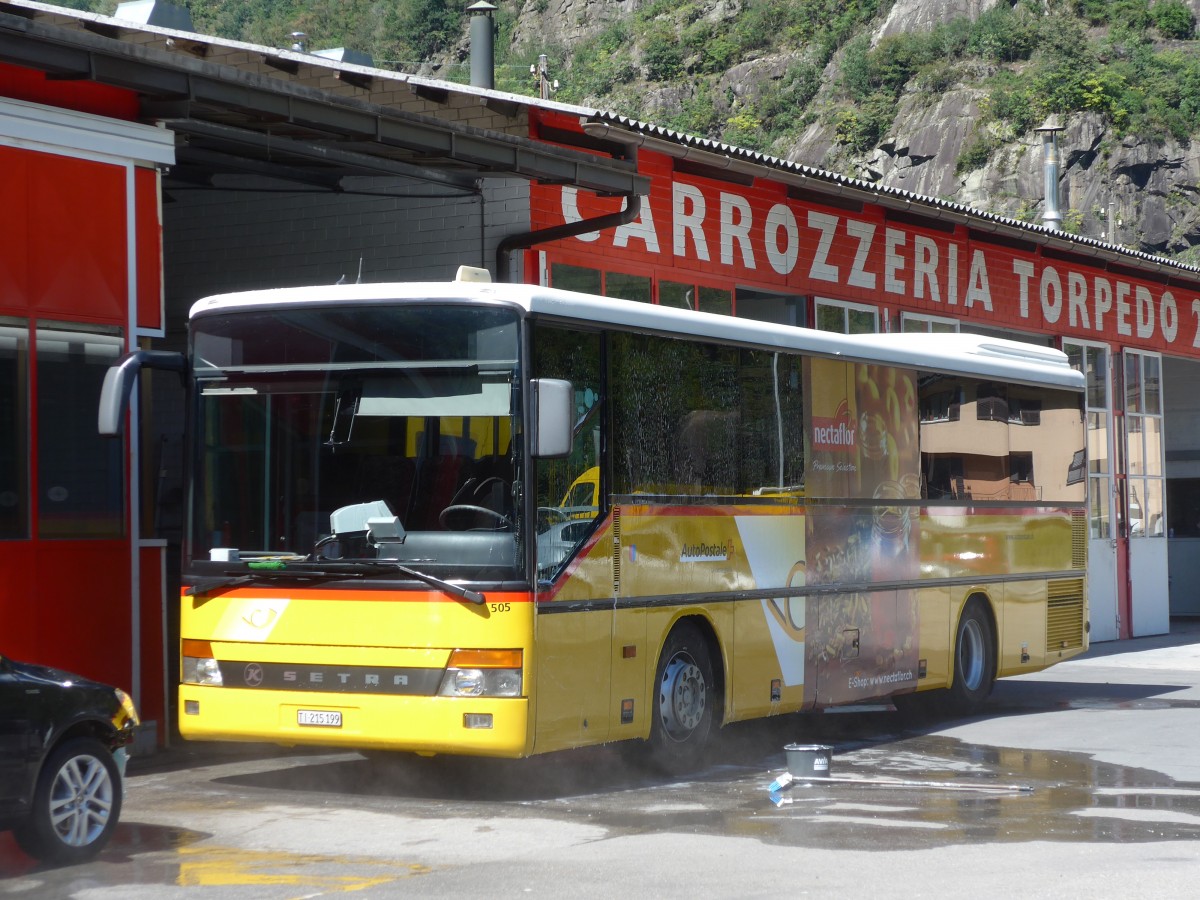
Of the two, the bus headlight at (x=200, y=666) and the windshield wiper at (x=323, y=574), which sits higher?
the windshield wiper at (x=323, y=574)

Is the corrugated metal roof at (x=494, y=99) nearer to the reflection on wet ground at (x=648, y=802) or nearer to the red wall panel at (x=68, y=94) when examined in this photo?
the red wall panel at (x=68, y=94)

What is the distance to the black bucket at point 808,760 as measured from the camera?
1073cm

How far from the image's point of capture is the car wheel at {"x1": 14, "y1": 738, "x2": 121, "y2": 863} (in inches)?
321

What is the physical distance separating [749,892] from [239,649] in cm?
385

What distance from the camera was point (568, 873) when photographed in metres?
7.97

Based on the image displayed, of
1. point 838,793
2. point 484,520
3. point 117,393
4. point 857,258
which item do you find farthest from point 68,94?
point 857,258

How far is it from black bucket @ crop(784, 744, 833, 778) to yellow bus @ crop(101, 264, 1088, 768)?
2.62 ft

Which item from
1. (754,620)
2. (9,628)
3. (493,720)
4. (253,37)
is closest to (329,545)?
(493,720)

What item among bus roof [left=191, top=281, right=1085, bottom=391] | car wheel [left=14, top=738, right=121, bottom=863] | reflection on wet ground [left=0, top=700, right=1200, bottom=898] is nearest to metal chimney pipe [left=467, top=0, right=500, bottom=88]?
bus roof [left=191, top=281, right=1085, bottom=391]

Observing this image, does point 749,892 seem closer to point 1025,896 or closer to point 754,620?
point 1025,896

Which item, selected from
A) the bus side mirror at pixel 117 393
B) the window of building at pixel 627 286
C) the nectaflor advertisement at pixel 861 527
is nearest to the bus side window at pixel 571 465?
the bus side mirror at pixel 117 393

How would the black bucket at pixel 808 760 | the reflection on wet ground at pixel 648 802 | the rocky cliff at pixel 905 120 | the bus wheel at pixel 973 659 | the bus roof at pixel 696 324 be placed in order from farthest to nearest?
the rocky cliff at pixel 905 120 → the bus wheel at pixel 973 659 → the black bucket at pixel 808 760 → the bus roof at pixel 696 324 → the reflection on wet ground at pixel 648 802

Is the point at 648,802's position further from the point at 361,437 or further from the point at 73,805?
the point at 73,805

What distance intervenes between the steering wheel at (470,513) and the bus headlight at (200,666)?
1.63 meters
